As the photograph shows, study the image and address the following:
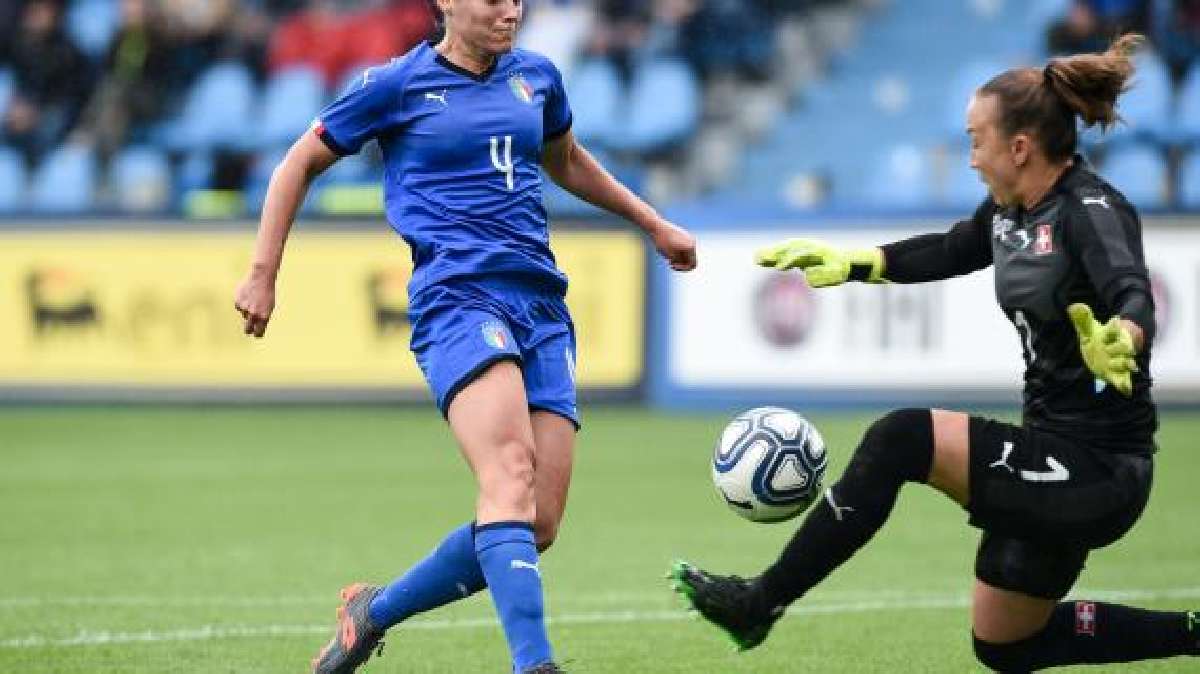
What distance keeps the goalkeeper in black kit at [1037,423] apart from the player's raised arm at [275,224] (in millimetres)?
1453

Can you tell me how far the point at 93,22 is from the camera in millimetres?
23547

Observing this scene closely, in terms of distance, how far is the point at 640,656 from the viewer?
747 centimetres

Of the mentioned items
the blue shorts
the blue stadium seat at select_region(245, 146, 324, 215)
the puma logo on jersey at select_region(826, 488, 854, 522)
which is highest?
the blue shorts

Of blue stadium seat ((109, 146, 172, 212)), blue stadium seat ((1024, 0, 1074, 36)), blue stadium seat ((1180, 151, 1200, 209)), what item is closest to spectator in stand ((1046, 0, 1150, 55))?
blue stadium seat ((1024, 0, 1074, 36))

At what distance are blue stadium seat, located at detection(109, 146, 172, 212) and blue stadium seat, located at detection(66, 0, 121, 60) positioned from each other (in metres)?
1.88

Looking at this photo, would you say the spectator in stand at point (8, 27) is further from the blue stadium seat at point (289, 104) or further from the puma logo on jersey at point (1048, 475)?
the puma logo on jersey at point (1048, 475)

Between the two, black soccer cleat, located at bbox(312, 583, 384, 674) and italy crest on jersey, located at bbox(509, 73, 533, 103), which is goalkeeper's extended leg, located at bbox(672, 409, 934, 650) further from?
italy crest on jersey, located at bbox(509, 73, 533, 103)

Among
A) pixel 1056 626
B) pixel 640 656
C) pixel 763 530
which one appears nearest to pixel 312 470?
pixel 763 530

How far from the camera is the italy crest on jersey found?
21.8 ft

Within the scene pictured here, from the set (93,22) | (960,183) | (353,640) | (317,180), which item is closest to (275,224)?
(353,640)

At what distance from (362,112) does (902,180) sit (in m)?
13.2

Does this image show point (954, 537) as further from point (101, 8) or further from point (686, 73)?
point (101, 8)

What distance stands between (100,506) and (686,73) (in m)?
10.7

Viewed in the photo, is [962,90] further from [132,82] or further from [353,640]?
[353,640]
